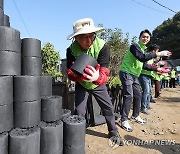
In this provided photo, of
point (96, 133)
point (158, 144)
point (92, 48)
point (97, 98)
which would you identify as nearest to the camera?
point (92, 48)

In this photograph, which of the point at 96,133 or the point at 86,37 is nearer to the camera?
the point at 86,37

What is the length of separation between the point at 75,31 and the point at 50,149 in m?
1.31

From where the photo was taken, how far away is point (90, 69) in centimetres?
226

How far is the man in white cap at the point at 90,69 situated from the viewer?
2414 millimetres

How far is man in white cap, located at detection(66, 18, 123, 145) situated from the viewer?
241 centimetres

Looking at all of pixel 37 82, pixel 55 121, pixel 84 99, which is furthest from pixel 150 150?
pixel 37 82

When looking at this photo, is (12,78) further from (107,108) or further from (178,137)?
(178,137)

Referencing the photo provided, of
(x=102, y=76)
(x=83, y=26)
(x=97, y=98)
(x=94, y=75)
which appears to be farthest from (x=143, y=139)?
(x=83, y=26)

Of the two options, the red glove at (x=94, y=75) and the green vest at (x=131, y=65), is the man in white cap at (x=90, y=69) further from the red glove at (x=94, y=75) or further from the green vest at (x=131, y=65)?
the green vest at (x=131, y=65)

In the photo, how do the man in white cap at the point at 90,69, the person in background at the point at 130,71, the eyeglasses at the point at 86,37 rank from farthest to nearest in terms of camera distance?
the person in background at the point at 130,71
the eyeglasses at the point at 86,37
the man in white cap at the point at 90,69

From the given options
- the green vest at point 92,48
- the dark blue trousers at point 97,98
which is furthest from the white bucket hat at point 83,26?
the dark blue trousers at point 97,98

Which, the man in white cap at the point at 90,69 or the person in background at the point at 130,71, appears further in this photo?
the person in background at the point at 130,71

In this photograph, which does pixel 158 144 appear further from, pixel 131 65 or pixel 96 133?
pixel 131 65

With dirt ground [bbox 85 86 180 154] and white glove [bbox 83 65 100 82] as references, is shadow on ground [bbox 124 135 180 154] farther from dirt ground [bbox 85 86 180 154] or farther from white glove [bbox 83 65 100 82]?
white glove [bbox 83 65 100 82]
